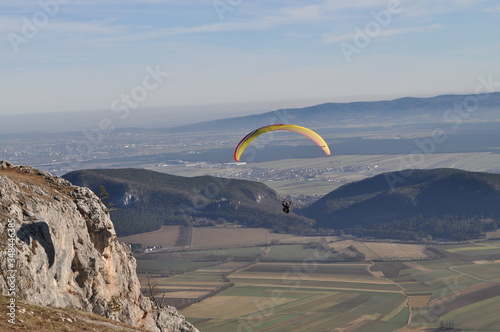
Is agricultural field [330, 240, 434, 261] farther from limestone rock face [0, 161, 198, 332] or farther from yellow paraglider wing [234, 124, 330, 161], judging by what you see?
limestone rock face [0, 161, 198, 332]

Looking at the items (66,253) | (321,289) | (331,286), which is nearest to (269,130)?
(66,253)

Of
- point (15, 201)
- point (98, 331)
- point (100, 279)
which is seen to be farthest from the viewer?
point (100, 279)

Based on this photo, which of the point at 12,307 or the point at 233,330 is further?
the point at 233,330

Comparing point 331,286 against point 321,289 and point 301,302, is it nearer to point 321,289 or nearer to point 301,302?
point 321,289

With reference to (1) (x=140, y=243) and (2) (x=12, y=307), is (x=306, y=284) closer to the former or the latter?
(1) (x=140, y=243)

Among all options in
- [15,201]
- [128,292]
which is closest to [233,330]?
[128,292]
